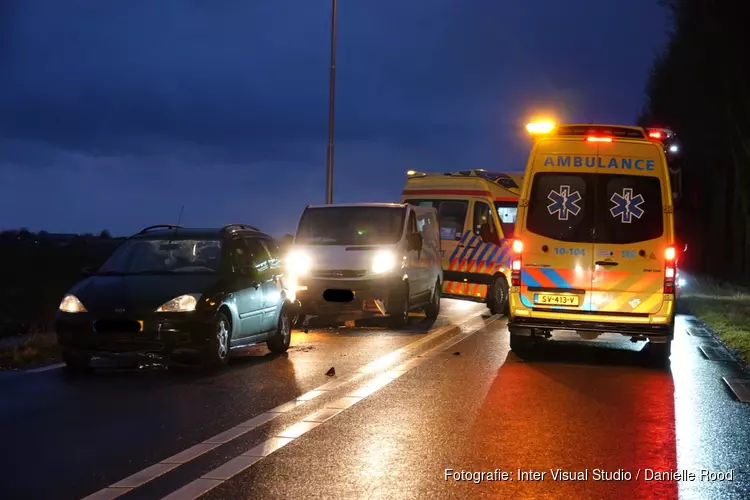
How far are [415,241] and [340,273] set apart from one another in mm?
1551

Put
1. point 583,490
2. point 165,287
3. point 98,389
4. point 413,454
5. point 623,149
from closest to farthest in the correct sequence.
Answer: point 583,490, point 413,454, point 98,389, point 165,287, point 623,149

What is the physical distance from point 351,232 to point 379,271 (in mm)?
1034

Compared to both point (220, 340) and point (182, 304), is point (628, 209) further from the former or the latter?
point (182, 304)

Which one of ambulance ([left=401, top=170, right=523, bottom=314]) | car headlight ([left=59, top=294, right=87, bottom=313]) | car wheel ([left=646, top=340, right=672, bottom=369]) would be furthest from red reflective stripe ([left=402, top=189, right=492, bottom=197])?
car headlight ([left=59, top=294, right=87, bottom=313])

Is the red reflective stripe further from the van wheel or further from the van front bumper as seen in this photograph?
the van front bumper

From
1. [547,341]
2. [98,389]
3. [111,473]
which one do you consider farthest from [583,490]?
[547,341]

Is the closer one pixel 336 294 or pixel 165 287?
pixel 165 287

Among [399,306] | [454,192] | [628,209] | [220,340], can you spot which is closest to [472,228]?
[454,192]

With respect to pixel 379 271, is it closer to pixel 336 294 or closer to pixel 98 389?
pixel 336 294

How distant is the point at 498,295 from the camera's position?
20219 mm

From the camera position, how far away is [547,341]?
1530 cm

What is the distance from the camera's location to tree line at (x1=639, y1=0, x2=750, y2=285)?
28797mm

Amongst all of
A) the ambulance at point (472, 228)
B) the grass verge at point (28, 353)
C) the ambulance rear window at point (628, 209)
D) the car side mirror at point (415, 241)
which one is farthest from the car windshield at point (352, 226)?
the ambulance rear window at point (628, 209)

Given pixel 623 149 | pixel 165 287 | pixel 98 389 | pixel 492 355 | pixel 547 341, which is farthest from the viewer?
pixel 547 341
